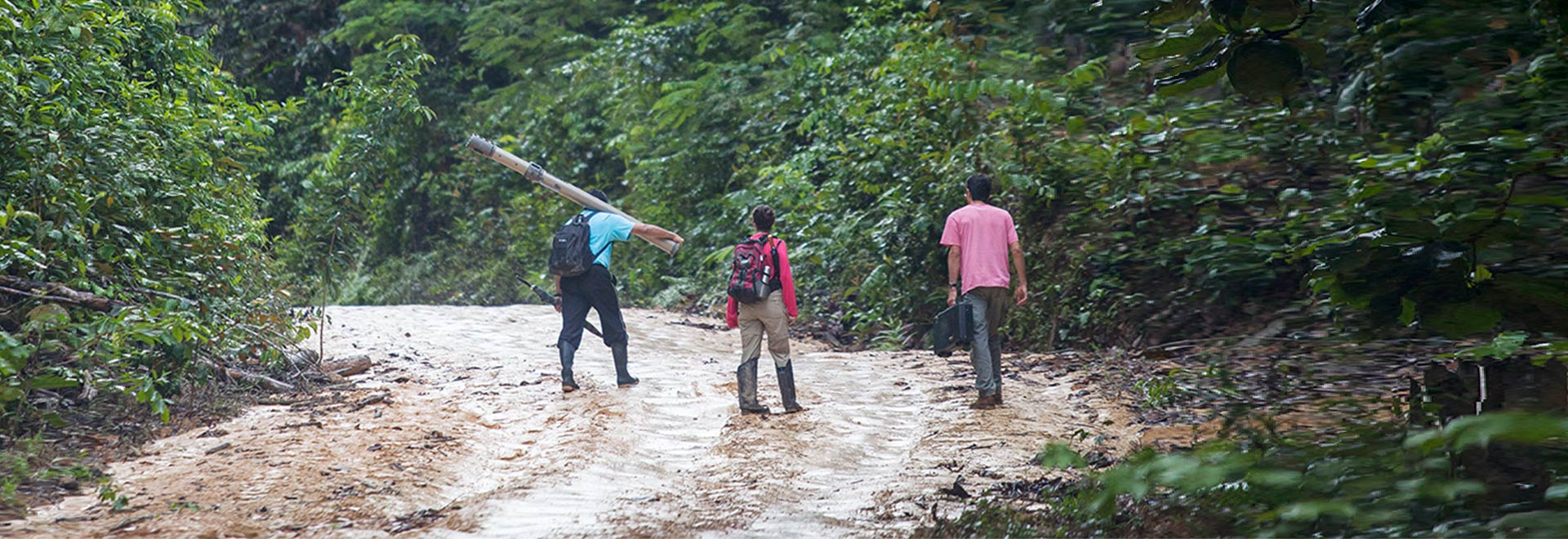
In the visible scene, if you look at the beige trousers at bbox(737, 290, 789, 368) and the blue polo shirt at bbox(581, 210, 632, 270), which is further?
the blue polo shirt at bbox(581, 210, 632, 270)

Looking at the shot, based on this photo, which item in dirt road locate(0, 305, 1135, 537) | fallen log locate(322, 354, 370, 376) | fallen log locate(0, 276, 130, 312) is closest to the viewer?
dirt road locate(0, 305, 1135, 537)

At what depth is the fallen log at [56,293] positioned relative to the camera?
773cm

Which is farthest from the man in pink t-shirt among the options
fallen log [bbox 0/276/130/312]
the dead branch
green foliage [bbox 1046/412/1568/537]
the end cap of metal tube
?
fallen log [bbox 0/276/130/312]

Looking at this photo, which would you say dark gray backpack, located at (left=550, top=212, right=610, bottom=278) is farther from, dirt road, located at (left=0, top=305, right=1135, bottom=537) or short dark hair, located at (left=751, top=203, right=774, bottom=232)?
short dark hair, located at (left=751, top=203, right=774, bottom=232)

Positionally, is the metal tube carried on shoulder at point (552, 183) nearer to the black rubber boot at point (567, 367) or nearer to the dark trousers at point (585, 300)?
the dark trousers at point (585, 300)

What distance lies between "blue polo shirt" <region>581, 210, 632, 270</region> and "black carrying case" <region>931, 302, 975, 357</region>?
2813 mm

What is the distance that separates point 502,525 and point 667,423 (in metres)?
3.16

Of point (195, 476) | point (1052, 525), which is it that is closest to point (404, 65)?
point (195, 476)

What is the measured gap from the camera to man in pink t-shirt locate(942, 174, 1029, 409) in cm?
883

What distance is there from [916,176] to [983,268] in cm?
549

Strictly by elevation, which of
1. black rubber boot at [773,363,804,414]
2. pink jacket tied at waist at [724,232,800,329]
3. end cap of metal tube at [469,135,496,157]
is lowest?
black rubber boot at [773,363,804,414]

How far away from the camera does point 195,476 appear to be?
6789 millimetres

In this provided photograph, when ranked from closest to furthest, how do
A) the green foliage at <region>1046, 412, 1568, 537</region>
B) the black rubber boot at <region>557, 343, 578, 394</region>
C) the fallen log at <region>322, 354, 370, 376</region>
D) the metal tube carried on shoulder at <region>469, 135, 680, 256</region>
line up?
the green foliage at <region>1046, 412, 1568, 537</region> → the black rubber boot at <region>557, 343, 578, 394</region> → the metal tube carried on shoulder at <region>469, 135, 680, 256</region> → the fallen log at <region>322, 354, 370, 376</region>

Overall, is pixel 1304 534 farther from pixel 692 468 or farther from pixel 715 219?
pixel 715 219
